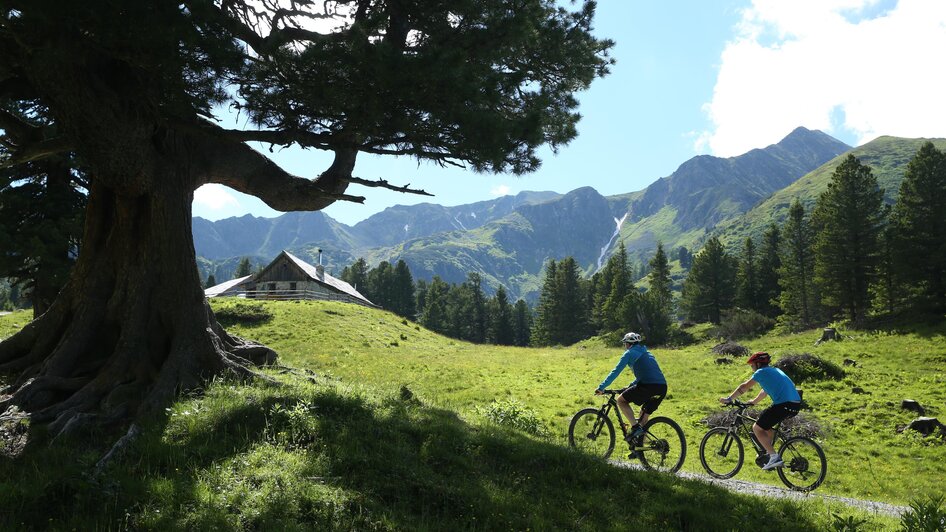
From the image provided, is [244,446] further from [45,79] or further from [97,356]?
[45,79]

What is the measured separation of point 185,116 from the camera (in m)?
7.69

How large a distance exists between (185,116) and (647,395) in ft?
31.4

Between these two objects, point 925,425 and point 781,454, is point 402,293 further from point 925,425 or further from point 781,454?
point 781,454

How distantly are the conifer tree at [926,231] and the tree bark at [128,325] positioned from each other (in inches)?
1753

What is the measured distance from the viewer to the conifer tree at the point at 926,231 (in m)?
33.9

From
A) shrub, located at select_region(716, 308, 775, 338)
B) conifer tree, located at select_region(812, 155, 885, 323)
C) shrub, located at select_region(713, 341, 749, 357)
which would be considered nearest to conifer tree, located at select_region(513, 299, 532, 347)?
shrub, located at select_region(716, 308, 775, 338)

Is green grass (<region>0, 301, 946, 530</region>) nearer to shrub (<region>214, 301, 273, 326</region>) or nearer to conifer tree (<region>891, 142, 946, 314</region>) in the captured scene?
shrub (<region>214, 301, 273, 326</region>)

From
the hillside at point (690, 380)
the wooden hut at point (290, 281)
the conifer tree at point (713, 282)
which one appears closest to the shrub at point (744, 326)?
the hillside at point (690, 380)

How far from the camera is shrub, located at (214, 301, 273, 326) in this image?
29.6 m

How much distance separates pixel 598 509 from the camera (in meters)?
6.09

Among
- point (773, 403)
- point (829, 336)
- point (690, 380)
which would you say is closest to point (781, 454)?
point (773, 403)

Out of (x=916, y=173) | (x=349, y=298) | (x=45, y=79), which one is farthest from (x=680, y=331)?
(x=45, y=79)

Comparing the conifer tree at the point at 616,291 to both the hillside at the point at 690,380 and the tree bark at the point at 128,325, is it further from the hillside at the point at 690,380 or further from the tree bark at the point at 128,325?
the tree bark at the point at 128,325

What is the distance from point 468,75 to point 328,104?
7.01 ft
